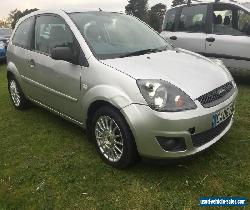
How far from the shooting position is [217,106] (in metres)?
3.66

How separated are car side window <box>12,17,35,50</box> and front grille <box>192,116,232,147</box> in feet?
9.97

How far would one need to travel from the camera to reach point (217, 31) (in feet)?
23.8

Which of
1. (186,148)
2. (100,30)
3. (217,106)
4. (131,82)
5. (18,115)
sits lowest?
(18,115)

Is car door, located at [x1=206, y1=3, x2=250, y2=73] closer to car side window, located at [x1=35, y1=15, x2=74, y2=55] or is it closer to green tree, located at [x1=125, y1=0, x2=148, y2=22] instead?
car side window, located at [x1=35, y1=15, x2=74, y2=55]

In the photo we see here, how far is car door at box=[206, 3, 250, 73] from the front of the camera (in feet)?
22.7

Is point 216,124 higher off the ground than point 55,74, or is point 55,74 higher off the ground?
point 55,74

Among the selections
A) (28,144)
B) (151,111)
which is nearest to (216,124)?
(151,111)

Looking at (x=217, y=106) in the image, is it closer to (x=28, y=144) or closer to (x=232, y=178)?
(x=232, y=178)

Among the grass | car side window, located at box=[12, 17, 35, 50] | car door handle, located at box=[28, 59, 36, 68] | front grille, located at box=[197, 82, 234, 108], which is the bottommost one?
the grass

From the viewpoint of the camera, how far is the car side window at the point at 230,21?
22.8 ft

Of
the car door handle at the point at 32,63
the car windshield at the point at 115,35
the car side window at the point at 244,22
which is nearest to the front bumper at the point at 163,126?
the car windshield at the point at 115,35

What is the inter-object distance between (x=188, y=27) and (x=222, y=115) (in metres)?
4.39

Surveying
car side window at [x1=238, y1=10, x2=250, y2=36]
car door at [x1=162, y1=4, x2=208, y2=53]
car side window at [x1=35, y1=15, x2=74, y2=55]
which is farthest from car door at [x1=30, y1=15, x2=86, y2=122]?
car side window at [x1=238, y1=10, x2=250, y2=36]

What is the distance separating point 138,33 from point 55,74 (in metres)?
1.21
